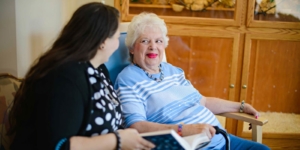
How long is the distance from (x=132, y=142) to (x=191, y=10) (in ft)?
5.33

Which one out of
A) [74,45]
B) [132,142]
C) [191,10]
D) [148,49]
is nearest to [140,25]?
[148,49]

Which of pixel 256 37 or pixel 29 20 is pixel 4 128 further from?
pixel 256 37

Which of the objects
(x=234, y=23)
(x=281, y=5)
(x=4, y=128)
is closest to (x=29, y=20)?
(x=4, y=128)

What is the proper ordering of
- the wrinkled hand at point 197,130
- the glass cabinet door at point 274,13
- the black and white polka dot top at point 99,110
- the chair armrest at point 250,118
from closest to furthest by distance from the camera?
the black and white polka dot top at point 99,110, the wrinkled hand at point 197,130, the chair armrest at point 250,118, the glass cabinet door at point 274,13

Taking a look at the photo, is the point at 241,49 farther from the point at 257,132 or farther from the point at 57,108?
the point at 57,108

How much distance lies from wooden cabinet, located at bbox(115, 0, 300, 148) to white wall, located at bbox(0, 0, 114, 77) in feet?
2.77

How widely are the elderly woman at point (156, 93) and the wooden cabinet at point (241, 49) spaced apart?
746 mm

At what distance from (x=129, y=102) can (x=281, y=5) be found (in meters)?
1.61

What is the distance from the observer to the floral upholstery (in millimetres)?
1306

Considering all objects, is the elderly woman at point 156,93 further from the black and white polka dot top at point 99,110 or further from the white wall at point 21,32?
the white wall at point 21,32

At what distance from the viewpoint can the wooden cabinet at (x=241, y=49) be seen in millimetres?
2498

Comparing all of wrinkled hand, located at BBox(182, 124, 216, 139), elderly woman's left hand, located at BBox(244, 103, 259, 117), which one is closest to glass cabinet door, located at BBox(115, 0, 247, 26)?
elderly woman's left hand, located at BBox(244, 103, 259, 117)

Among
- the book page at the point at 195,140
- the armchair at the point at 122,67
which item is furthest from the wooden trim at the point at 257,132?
the book page at the point at 195,140

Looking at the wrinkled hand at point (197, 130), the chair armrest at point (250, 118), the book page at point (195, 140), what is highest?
the book page at point (195, 140)
